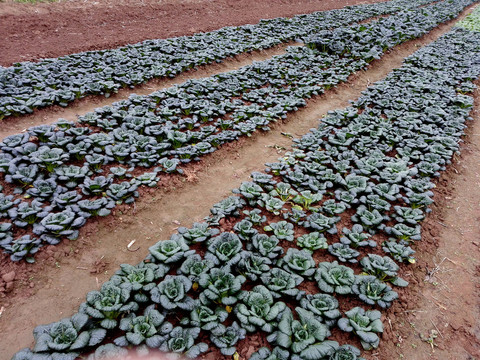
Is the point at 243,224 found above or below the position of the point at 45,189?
below

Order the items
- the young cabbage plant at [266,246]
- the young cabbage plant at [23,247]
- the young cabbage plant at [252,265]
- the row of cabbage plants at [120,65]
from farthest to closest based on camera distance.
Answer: the row of cabbage plants at [120,65] → the young cabbage plant at [266,246] → the young cabbage plant at [23,247] → the young cabbage plant at [252,265]

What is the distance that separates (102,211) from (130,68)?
21.6 feet

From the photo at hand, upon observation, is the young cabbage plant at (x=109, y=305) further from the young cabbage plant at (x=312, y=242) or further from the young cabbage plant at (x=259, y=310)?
the young cabbage plant at (x=312, y=242)

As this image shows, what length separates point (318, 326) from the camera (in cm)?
354

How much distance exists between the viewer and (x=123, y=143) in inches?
256

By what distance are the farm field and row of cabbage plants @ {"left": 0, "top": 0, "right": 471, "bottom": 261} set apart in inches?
1.5

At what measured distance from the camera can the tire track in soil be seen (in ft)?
12.5

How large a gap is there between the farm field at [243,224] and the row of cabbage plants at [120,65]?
43 centimetres

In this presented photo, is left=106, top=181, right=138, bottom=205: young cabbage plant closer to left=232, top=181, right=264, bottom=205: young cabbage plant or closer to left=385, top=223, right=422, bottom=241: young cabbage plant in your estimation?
left=232, top=181, right=264, bottom=205: young cabbage plant

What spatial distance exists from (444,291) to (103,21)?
16.0m

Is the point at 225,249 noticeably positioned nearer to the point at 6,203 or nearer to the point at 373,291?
the point at 373,291

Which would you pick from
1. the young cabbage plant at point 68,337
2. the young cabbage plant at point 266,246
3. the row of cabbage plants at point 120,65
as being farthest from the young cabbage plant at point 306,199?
the row of cabbage plants at point 120,65

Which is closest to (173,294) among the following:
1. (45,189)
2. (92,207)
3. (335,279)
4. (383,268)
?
(335,279)

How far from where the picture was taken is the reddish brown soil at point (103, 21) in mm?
11180
